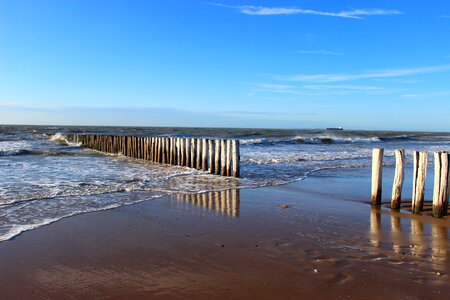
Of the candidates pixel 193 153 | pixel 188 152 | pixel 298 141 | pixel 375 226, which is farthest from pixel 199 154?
pixel 298 141

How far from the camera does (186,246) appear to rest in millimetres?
5770

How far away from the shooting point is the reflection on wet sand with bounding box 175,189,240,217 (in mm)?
8500

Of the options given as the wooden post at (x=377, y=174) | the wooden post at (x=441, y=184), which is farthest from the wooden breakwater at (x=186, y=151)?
the wooden post at (x=441, y=184)

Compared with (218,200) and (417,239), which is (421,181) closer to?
(417,239)

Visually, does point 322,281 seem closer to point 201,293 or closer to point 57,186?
point 201,293

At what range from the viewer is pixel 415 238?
6.36 m

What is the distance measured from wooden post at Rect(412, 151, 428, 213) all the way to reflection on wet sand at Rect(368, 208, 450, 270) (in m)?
0.41

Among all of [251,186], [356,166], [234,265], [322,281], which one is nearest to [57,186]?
[251,186]

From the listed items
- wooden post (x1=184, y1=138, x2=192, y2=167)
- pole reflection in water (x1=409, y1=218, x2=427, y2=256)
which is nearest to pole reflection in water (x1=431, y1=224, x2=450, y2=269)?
pole reflection in water (x1=409, y1=218, x2=427, y2=256)

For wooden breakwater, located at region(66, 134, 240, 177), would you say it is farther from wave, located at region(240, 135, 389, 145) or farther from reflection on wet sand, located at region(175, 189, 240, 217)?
wave, located at region(240, 135, 389, 145)

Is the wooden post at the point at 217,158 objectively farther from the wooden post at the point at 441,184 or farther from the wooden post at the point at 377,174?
the wooden post at the point at 441,184

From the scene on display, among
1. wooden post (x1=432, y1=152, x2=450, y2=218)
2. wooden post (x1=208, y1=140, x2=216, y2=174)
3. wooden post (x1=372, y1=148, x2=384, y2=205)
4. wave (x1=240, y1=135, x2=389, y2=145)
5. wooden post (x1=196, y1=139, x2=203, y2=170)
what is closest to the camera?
wooden post (x1=432, y1=152, x2=450, y2=218)

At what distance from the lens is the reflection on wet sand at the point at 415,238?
548 centimetres

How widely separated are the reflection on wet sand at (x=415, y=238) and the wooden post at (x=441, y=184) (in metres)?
0.46
